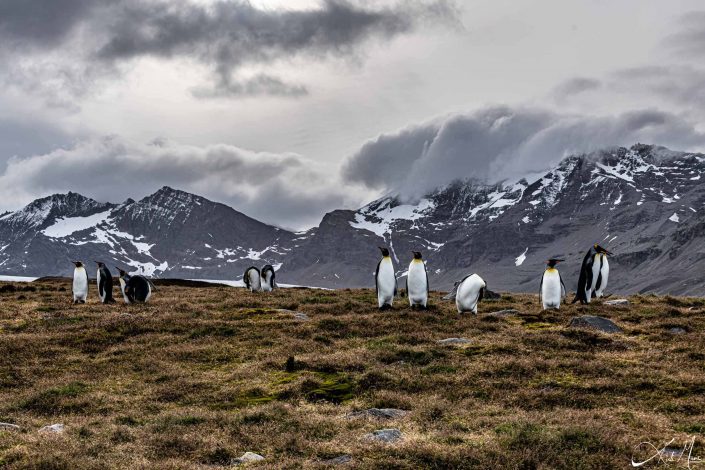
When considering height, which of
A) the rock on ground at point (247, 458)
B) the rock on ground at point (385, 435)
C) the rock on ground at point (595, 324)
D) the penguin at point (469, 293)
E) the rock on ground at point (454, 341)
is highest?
the penguin at point (469, 293)

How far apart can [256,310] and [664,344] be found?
52.7 ft

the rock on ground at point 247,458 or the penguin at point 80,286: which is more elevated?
the penguin at point 80,286

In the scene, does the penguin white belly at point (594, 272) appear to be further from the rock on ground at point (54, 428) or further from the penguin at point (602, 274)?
the rock on ground at point (54, 428)

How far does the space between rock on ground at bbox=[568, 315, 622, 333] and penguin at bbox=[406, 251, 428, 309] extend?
21.6 ft

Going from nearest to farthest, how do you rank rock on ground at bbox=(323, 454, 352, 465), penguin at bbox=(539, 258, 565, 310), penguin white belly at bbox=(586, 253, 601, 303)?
rock on ground at bbox=(323, 454, 352, 465)
penguin at bbox=(539, 258, 565, 310)
penguin white belly at bbox=(586, 253, 601, 303)

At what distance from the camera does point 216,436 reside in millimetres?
12344

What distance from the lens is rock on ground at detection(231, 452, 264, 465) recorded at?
10986 mm

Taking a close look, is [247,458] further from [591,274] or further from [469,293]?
[591,274]

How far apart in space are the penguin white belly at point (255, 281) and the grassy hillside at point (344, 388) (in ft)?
64.9

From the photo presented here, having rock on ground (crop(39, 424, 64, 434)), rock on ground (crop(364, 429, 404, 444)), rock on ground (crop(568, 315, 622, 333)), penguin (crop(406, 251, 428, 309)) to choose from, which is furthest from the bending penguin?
rock on ground (crop(39, 424, 64, 434))

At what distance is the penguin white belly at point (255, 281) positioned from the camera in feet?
159

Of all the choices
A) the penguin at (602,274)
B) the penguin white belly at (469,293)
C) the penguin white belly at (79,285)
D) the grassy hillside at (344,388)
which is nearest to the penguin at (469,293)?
the penguin white belly at (469,293)

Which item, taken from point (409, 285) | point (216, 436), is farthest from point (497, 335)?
point (216, 436)

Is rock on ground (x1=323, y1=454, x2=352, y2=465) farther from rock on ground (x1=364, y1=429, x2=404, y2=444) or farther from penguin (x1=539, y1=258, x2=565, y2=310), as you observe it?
penguin (x1=539, y1=258, x2=565, y2=310)
